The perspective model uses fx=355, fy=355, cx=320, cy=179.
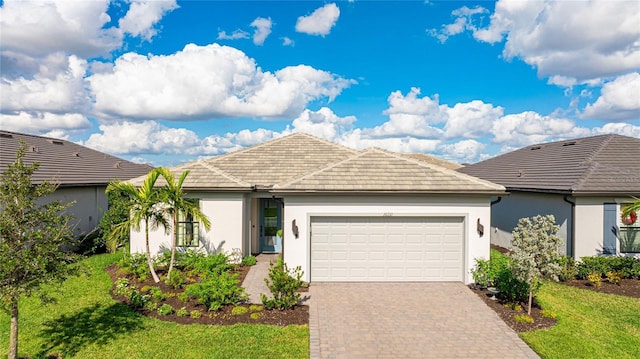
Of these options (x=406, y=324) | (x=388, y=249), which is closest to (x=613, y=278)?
(x=388, y=249)

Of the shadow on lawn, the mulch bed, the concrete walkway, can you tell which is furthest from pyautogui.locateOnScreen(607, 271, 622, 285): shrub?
the shadow on lawn

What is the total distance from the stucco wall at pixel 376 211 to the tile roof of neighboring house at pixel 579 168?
4337mm

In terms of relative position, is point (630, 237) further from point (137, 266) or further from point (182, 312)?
point (137, 266)

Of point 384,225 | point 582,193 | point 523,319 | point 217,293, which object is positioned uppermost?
point 582,193

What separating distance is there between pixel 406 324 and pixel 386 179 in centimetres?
482

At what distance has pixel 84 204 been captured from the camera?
1767 cm

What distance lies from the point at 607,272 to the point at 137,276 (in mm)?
15857

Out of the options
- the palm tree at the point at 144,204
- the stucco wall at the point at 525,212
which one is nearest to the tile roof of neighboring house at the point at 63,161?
the palm tree at the point at 144,204

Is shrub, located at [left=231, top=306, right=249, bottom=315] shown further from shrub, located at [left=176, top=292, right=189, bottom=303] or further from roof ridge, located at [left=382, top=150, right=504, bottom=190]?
roof ridge, located at [left=382, top=150, right=504, bottom=190]

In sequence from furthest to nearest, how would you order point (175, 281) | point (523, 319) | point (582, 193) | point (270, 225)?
1. point (270, 225)
2. point (582, 193)
3. point (175, 281)
4. point (523, 319)

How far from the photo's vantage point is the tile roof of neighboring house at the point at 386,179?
37.2ft

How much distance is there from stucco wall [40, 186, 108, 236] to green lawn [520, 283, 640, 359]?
56.9 ft

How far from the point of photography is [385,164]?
1267 centimetres

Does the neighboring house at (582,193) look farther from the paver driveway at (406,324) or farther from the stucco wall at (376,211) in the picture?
the paver driveway at (406,324)
